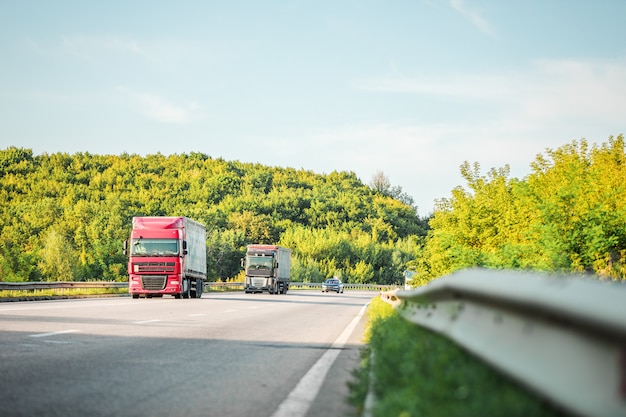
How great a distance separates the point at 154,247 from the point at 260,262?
2180 cm

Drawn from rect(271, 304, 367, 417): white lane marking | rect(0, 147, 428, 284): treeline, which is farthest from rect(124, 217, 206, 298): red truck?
rect(0, 147, 428, 284): treeline

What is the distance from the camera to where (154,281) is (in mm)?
40188

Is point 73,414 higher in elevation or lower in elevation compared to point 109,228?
lower

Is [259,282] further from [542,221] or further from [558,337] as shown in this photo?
[558,337]

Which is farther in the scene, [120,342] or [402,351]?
[120,342]

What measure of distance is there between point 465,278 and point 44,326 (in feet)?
36.2

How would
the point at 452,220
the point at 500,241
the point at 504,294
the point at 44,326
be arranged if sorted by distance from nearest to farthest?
the point at 504,294 → the point at 44,326 → the point at 500,241 → the point at 452,220

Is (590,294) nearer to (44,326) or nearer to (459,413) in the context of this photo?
(459,413)

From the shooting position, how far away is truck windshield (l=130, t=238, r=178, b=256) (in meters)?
40.3

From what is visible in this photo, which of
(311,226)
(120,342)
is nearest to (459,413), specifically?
(120,342)

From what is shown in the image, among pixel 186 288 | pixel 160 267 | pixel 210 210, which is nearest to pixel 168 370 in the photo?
→ pixel 160 267

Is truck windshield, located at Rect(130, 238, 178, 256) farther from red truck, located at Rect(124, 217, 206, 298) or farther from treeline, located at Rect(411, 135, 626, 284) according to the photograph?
treeline, located at Rect(411, 135, 626, 284)

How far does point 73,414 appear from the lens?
6.54 meters

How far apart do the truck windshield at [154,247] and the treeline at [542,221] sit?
12.0m
